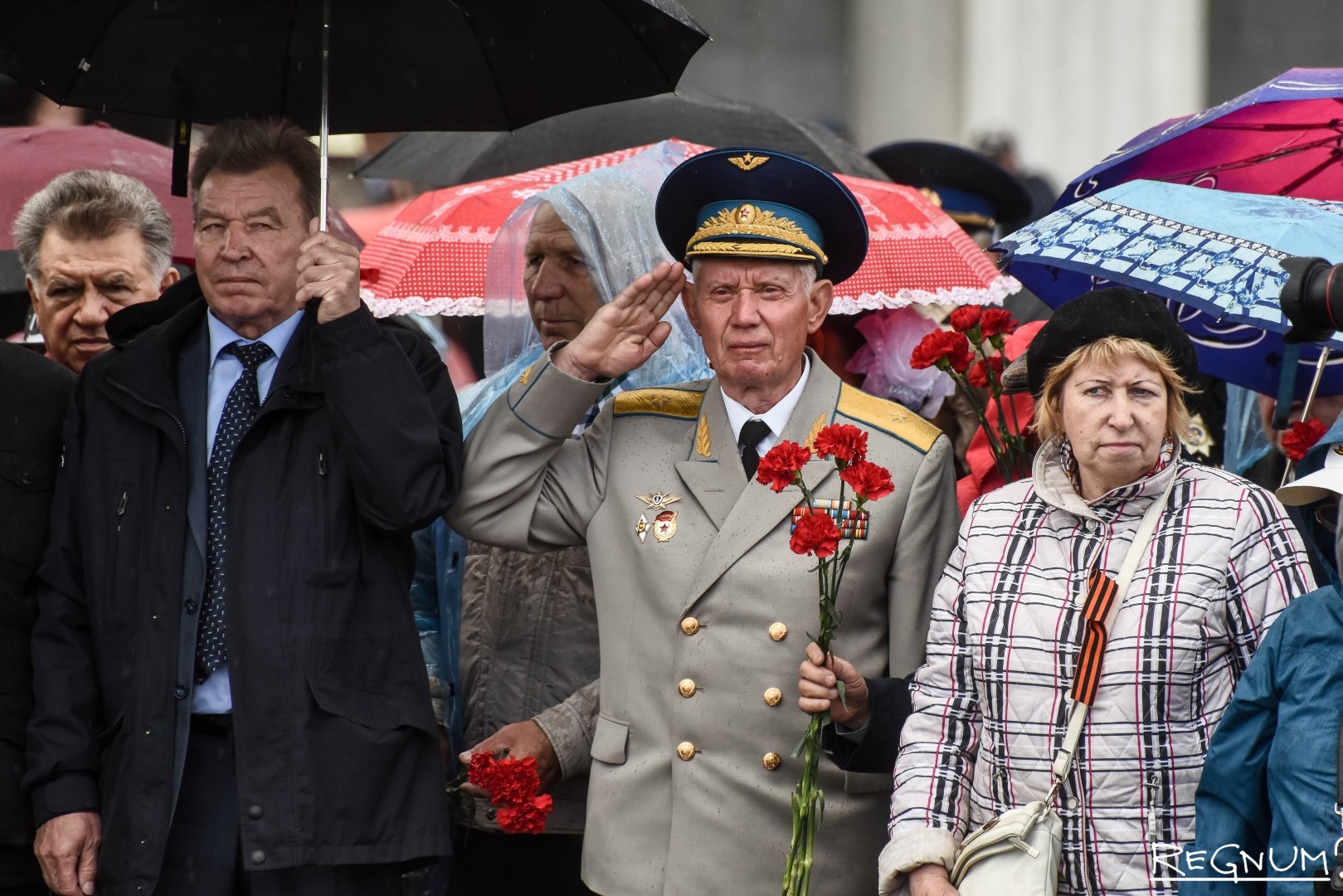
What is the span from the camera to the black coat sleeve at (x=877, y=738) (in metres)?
3.47

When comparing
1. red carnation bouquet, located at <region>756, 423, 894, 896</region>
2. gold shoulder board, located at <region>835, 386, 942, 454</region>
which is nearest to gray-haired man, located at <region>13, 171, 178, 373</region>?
gold shoulder board, located at <region>835, 386, 942, 454</region>

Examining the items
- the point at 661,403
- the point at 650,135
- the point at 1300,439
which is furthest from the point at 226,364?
the point at 650,135

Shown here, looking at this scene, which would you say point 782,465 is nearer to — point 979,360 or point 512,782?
point 979,360

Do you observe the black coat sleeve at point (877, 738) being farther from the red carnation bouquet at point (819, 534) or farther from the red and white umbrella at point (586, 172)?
the red and white umbrella at point (586, 172)

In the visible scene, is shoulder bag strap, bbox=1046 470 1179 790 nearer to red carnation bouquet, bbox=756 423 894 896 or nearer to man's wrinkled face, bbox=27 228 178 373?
red carnation bouquet, bbox=756 423 894 896

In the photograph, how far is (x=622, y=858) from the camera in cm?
363

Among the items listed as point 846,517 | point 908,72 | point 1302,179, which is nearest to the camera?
point 846,517

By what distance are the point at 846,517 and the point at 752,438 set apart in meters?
0.31

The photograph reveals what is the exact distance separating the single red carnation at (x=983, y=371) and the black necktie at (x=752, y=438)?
0.53m

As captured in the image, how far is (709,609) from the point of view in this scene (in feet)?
11.8

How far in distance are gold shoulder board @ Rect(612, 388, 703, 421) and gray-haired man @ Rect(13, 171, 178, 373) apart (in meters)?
1.64

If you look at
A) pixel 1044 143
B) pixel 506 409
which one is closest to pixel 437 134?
pixel 506 409

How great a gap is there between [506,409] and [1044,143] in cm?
1171

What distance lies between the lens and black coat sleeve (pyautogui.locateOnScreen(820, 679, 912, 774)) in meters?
3.47
